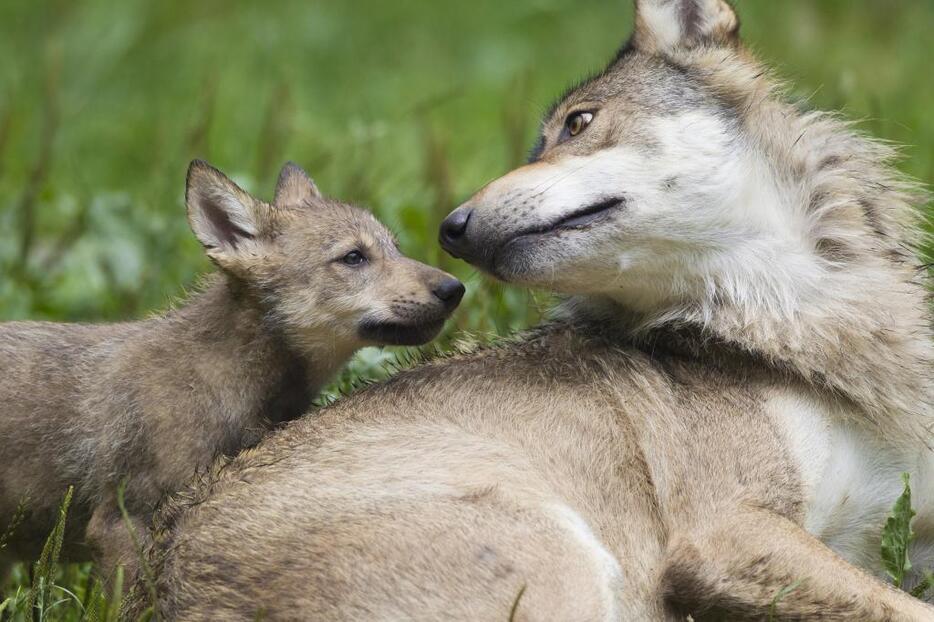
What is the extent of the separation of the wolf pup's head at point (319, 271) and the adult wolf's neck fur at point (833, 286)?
104cm

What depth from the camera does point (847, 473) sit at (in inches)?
193

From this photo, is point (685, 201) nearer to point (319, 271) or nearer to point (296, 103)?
point (319, 271)

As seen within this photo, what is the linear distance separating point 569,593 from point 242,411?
1953 millimetres

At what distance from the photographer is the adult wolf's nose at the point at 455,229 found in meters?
5.25

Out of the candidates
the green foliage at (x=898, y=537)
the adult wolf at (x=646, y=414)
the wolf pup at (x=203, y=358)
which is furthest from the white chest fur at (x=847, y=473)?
the wolf pup at (x=203, y=358)

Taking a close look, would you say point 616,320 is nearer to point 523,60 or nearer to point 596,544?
point 596,544

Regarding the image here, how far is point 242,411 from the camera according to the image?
5.73m

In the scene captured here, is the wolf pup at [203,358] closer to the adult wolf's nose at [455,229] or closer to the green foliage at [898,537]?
the adult wolf's nose at [455,229]

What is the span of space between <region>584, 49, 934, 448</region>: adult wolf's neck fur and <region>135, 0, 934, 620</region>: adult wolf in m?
0.01

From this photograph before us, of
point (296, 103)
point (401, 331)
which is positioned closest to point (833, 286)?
point (401, 331)

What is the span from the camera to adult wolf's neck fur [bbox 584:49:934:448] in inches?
199

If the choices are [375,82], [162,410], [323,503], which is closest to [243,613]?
[323,503]

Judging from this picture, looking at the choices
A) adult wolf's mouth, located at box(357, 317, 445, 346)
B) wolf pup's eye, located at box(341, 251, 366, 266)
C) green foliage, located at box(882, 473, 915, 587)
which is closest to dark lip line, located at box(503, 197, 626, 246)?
adult wolf's mouth, located at box(357, 317, 445, 346)

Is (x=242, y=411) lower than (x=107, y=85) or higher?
lower
